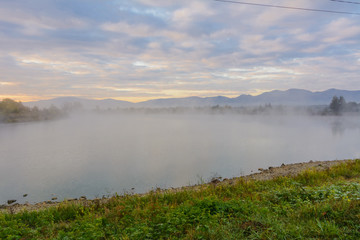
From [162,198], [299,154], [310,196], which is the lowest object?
[299,154]

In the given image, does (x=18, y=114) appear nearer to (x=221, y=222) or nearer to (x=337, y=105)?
(x=221, y=222)

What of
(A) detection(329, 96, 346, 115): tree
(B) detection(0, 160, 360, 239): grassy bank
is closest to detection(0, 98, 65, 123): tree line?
(B) detection(0, 160, 360, 239): grassy bank

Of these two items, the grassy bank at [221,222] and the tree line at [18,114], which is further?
the tree line at [18,114]

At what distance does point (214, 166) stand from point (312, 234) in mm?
13308

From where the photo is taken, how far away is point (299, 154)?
862 inches

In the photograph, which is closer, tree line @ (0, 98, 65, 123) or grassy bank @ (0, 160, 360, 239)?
grassy bank @ (0, 160, 360, 239)

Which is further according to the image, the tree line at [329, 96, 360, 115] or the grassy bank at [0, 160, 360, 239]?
the tree line at [329, 96, 360, 115]

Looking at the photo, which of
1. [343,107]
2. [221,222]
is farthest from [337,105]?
[221,222]

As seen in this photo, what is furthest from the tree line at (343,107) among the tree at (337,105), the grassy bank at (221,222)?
the grassy bank at (221,222)

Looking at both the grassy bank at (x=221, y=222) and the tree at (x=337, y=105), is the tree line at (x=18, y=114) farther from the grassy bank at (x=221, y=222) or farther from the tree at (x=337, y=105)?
the tree at (x=337, y=105)

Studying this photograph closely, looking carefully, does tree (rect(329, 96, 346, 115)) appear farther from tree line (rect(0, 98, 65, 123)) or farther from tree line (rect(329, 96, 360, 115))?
tree line (rect(0, 98, 65, 123))

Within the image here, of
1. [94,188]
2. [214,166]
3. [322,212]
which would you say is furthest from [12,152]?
[322,212]

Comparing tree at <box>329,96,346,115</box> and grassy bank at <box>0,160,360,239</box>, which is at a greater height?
tree at <box>329,96,346,115</box>

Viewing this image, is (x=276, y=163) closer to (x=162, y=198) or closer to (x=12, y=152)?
(x=162, y=198)
